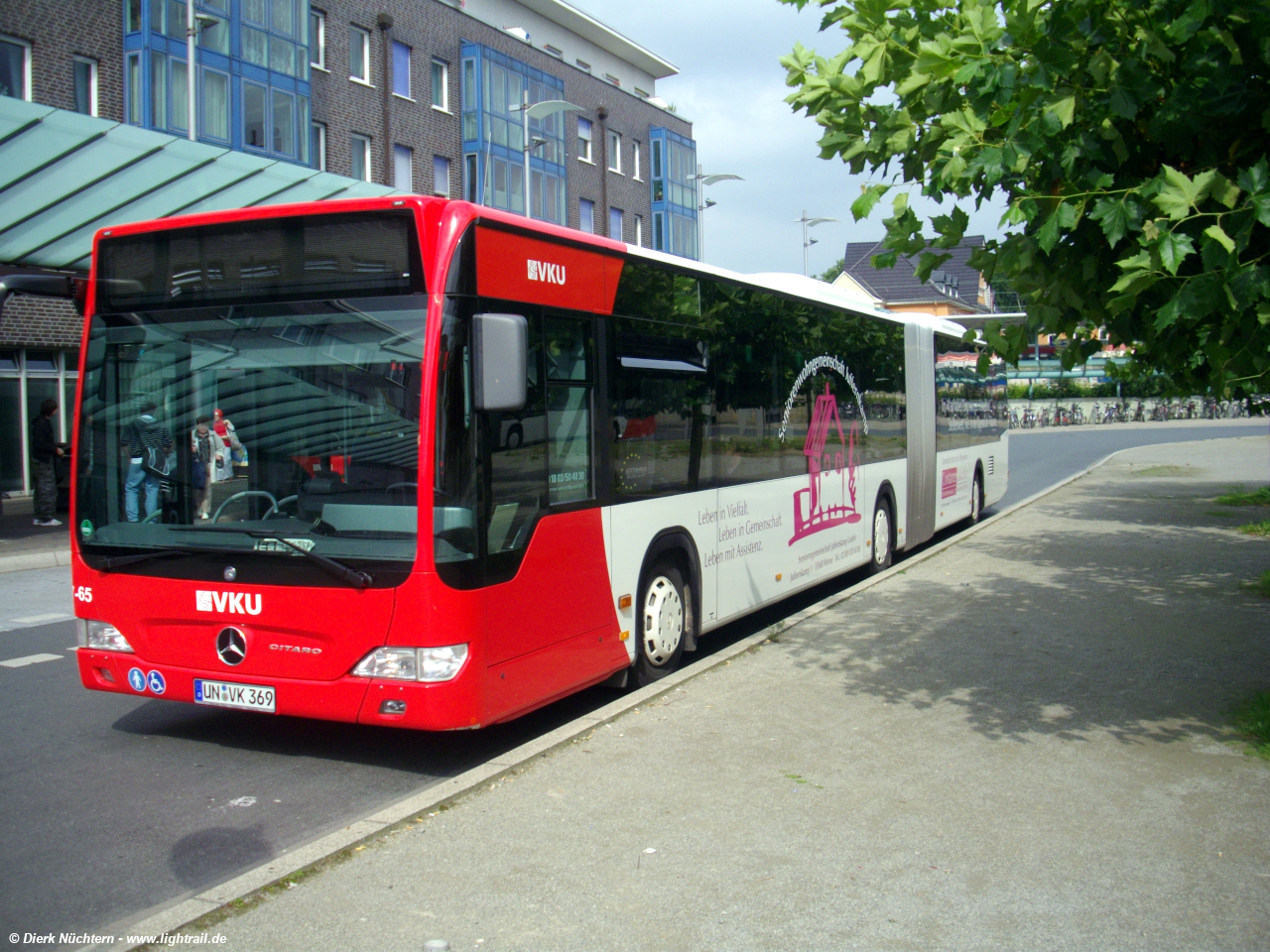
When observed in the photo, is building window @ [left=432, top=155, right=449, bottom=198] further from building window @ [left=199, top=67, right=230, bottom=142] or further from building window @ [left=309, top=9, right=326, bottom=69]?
building window @ [left=199, top=67, right=230, bottom=142]

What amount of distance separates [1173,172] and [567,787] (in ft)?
12.0

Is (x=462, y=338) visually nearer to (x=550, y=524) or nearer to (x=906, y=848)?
(x=550, y=524)

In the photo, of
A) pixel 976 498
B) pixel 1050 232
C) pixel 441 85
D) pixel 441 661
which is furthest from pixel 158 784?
pixel 441 85

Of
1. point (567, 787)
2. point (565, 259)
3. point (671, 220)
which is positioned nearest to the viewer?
point (567, 787)

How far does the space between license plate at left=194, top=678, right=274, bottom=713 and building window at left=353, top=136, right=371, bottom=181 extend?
Answer: 30101 millimetres

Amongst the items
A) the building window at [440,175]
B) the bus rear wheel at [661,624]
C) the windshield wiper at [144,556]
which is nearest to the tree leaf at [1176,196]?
the bus rear wheel at [661,624]

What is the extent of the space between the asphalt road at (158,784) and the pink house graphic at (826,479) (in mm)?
3341

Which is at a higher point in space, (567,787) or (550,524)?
(550,524)

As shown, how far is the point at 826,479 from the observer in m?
Answer: 10.8

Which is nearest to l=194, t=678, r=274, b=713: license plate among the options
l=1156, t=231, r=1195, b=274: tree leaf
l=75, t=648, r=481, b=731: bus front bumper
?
l=75, t=648, r=481, b=731: bus front bumper

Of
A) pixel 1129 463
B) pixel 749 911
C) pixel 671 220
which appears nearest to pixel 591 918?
pixel 749 911

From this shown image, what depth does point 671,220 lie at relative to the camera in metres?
49.6

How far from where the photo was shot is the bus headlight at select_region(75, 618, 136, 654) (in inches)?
235

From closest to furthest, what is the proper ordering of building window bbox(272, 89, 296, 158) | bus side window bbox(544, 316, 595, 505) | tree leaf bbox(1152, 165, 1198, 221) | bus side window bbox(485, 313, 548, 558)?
tree leaf bbox(1152, 165, 1198, 221) → bus side window bbox(485, 313, 548, 558) → bus side window bbox(544, 316, 595, 505) → building window bbox(272, 89, 296, 158)
